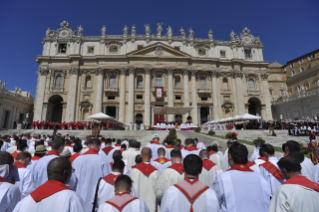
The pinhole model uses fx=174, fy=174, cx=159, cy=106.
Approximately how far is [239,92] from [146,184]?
1571 inches

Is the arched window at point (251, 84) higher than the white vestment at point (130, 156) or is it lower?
higher

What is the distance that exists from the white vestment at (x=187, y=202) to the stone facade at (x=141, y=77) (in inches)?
1311

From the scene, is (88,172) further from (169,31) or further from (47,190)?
(169,31)

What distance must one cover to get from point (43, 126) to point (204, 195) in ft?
110

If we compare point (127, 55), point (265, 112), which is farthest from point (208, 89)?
point (127, 55)

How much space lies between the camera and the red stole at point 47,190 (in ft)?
6.41

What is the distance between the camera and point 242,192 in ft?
Answer: 9.03

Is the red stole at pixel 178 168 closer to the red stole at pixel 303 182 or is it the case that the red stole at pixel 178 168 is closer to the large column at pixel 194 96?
the red stole at pixel 303 182

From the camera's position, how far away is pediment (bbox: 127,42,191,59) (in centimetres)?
3816

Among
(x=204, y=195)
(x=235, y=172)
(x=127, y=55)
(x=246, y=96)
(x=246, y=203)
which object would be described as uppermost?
(x=127, y=55)

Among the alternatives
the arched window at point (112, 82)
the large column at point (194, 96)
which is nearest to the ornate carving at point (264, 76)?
the large column at point (194, 96)

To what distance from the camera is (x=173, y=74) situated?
38.8m

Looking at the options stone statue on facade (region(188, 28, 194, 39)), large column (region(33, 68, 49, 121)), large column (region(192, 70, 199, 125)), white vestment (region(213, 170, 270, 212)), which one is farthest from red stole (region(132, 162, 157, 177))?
stone statue on facade (region(188, 28, 194, 39))

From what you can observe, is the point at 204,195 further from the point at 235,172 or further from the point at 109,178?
the point at 109,178
